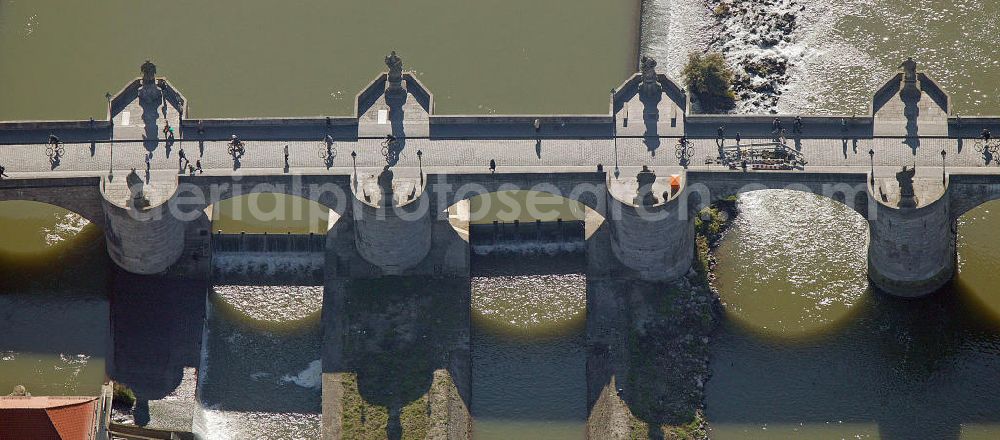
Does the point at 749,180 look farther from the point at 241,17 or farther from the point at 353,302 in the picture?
the point at 241,17

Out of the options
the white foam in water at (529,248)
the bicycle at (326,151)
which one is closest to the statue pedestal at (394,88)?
the bicycle at (326,151)

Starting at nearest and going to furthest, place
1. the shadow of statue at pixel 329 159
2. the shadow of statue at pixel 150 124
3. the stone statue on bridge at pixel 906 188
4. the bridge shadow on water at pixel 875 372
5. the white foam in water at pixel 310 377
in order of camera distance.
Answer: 1. the bridge shadow on water at pixel 875 372
2. the stone statue on bridge at pixel 906 188
3. the white foam in water at pixel 310 377
4. the shadow of statue at pixel 329 159
5. the shadow of statue at pixel 150 124

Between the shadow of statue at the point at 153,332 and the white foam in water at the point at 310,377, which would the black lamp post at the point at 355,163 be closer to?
the white foam in water at the point at 310,377

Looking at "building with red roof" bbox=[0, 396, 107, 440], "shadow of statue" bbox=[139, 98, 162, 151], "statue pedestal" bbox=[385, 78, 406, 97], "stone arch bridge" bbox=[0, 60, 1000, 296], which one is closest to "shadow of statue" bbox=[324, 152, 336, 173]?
"stone arch bridge" bbox=[0, 60, 1000, 296]

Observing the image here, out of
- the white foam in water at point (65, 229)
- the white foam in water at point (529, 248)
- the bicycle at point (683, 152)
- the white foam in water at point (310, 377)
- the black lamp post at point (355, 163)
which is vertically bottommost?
the white foam in water at point (310, 377)

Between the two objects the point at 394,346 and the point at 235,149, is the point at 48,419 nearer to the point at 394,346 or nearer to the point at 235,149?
the point at 394,346

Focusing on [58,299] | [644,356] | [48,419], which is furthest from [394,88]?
[48,419]

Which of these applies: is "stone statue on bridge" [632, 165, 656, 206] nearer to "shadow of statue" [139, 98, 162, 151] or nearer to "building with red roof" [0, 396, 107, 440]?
"shadow of statue" [139, 98, 162, 151]
